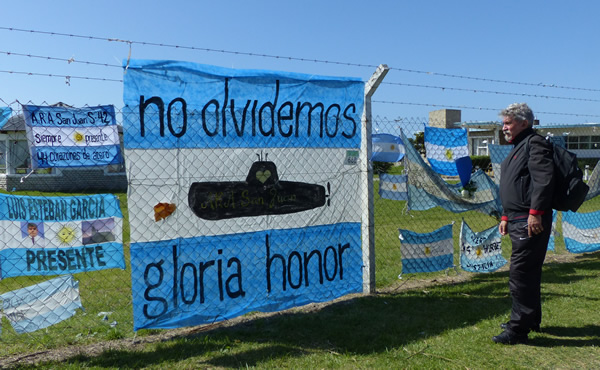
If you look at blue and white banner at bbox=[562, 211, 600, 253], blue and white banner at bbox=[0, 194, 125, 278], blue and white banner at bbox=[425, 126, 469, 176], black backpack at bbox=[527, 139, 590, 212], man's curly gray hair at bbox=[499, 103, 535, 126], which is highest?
man's curly gray hair at bbox=[499, 103, 535, 126]

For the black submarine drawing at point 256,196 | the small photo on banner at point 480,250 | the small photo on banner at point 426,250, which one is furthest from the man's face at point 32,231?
the small photo on banner at point 480,250

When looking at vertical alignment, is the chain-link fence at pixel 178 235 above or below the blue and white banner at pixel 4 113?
below

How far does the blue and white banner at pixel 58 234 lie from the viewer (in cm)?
367

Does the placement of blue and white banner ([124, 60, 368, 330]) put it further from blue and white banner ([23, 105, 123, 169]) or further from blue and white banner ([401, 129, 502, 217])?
blue and white banner ([23, 105, 123, 169])

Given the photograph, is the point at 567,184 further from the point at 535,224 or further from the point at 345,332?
the point at 345,332

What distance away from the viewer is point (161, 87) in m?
4.06

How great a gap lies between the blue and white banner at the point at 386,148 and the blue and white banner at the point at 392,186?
214 millimetres

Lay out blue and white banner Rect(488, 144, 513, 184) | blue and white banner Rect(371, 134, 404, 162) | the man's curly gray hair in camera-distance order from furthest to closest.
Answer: blue and white banner Rect(488, 144, 513, 184) → blue and white banner Rect(371, 134, 404, 162) → the man's curly gray hair

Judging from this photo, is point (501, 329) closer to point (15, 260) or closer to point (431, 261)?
point (431, 261)

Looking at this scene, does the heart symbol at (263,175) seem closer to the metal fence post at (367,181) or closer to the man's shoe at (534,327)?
the metal fence post at (367,181)

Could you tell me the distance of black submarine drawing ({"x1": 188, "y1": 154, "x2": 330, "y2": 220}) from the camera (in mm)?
4227

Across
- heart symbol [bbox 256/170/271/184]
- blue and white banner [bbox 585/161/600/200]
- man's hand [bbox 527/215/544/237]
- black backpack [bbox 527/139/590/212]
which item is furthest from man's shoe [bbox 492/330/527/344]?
blue and white banner [bbox 585/161/600/200]

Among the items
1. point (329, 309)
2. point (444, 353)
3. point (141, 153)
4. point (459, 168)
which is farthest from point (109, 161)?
point (459, 168)

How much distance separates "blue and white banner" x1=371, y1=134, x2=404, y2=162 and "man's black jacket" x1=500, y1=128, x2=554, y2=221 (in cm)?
158
